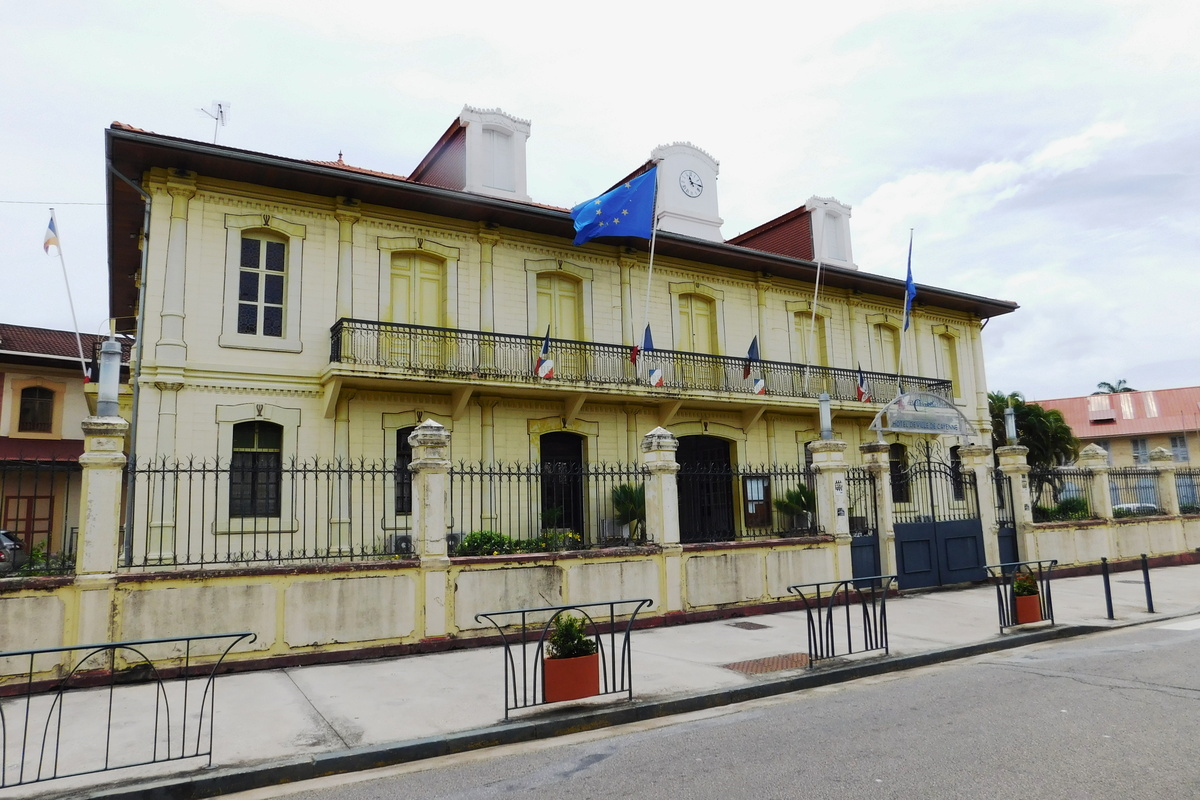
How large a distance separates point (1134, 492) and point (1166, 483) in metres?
0.88

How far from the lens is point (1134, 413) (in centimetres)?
4966

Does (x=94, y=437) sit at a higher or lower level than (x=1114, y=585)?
higher

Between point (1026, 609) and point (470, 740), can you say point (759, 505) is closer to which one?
point (1026, 609)


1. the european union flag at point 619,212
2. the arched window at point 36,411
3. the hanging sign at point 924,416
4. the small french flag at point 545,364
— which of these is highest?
the european union flag at point 619,212

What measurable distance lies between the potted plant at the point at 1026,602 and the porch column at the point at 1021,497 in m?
6.01

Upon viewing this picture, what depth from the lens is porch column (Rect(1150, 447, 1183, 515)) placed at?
19.6 meters

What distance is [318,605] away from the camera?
9297mm

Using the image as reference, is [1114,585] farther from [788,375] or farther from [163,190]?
[163,190]

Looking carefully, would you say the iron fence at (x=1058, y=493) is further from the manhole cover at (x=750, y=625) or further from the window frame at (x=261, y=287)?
the window frame at (x=261, y=287)

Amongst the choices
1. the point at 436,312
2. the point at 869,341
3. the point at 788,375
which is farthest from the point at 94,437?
the point at 869,341

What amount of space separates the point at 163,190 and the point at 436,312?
554 centimetres

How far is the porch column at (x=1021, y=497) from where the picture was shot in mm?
16234

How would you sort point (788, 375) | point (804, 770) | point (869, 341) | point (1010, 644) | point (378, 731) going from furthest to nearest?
point (869, 341) → point (788, 375) → point (1010, 644) → point (378, 731) → point (804, 770)

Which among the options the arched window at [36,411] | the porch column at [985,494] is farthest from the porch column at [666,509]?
the arched window at [36,411]
